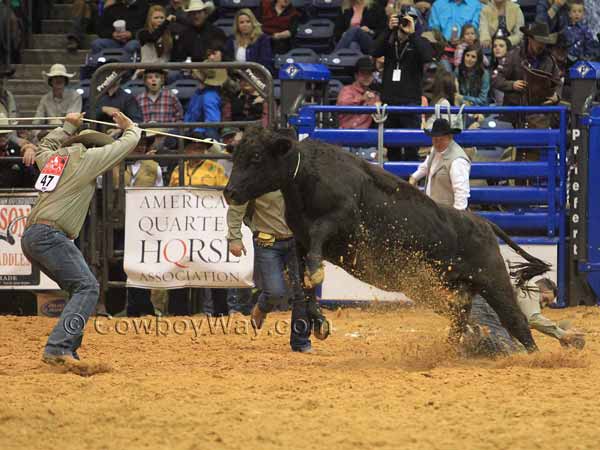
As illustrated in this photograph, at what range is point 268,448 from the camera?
568 cm

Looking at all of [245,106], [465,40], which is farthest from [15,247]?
[465,40]

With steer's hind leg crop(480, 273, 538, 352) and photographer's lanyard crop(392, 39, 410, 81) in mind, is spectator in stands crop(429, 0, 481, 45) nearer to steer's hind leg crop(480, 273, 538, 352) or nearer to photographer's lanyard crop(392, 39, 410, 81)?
photographer's lanyard crop(392, 39, 410, 81)

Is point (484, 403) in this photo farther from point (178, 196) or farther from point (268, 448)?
point (178, 196)

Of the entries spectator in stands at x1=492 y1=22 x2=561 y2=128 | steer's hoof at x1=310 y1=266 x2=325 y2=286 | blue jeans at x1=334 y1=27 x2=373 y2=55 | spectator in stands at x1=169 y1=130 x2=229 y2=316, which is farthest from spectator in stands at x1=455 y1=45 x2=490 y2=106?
steer's hoof at x1=310 y1=266 x2=325 y2=286

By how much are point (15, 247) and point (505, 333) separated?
5310mm

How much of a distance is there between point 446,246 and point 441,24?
23.4ft

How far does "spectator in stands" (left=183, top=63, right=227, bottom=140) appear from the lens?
1298cm

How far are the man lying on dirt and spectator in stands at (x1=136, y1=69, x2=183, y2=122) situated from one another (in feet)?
18.3

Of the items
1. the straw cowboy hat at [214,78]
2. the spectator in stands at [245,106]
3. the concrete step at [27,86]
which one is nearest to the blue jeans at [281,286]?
the spectator in stands at [245,106]

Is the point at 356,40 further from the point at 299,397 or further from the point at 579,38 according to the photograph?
the point at 299,397

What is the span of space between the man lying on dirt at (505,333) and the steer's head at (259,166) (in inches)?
83.4

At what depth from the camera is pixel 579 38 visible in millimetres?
13914

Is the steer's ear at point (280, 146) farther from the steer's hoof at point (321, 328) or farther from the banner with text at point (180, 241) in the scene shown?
the banner with text at point (180, 241)

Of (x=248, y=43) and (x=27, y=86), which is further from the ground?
(x=248, y=43)
